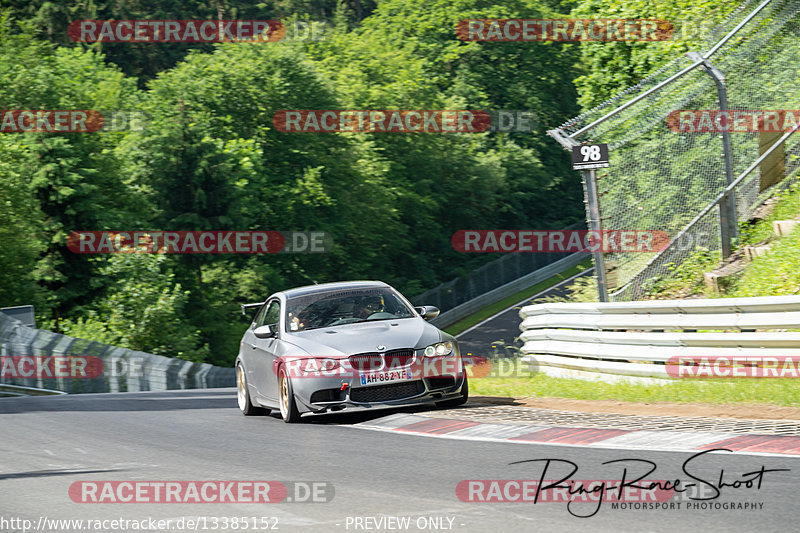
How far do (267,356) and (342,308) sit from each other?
1004mm

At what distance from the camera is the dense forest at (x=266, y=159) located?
41.5m

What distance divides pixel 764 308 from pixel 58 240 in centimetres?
3626

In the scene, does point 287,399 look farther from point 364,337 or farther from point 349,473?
point 349,473

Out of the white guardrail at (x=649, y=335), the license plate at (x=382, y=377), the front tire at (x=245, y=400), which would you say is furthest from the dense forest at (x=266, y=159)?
the license plate at (x=382, y=377)

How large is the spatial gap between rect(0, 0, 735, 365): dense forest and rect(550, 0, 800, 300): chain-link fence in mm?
8952

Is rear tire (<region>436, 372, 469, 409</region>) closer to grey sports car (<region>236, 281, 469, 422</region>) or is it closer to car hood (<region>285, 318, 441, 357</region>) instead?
grey sports car (<region>236, 281, 469, 422</region>)

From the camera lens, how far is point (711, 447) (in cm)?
769

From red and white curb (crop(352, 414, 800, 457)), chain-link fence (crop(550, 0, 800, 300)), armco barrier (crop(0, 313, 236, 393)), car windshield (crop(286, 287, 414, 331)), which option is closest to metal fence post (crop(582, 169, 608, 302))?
chain-link fence (crop(550, 0, 800, 300))

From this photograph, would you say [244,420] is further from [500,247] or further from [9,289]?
[500,247]

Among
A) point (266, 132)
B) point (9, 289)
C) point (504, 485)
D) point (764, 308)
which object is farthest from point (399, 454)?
point (266, 132)

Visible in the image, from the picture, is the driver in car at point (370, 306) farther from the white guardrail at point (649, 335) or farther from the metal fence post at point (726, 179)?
the metal fence post at point (726, 179)

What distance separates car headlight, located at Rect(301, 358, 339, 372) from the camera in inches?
421

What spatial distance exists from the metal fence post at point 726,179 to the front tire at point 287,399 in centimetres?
723

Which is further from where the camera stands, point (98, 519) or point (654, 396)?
point (654, 396)
